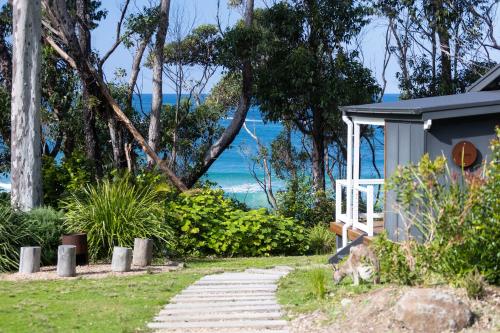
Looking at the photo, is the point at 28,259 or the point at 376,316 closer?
the point at 376,316

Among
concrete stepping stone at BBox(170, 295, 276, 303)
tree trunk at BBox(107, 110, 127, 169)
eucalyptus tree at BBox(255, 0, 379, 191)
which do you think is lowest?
concrete stepping stone at BBox(170, 295, 276, 303)

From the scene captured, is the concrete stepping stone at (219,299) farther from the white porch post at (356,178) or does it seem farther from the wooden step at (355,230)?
the white porch post at (356,178)

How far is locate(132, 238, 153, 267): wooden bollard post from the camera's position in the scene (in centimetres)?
1156

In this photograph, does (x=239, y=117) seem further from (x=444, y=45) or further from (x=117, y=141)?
(x=444, y=45)

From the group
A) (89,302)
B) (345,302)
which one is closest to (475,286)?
(345,302)

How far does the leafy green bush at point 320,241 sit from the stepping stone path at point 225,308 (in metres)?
5.74

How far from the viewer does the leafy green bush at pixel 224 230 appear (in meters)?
14.4

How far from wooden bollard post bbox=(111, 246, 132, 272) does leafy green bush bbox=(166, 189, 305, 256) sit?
308 cm

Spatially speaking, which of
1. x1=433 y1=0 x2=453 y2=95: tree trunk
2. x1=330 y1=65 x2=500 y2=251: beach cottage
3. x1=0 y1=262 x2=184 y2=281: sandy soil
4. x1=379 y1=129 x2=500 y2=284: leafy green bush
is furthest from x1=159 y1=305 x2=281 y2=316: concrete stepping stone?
x1=433 y1=0 x2=453 y2=95: tree trunk

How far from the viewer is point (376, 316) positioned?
6914 millimetres

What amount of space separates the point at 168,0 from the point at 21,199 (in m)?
8.23

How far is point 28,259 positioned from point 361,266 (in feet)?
16.9

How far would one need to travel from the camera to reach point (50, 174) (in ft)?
51.1

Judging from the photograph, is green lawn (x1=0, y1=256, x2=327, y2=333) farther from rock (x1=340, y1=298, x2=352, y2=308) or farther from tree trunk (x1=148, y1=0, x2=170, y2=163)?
→ tree trunk (x1=148, y1=0, x2=170, y2=163)
